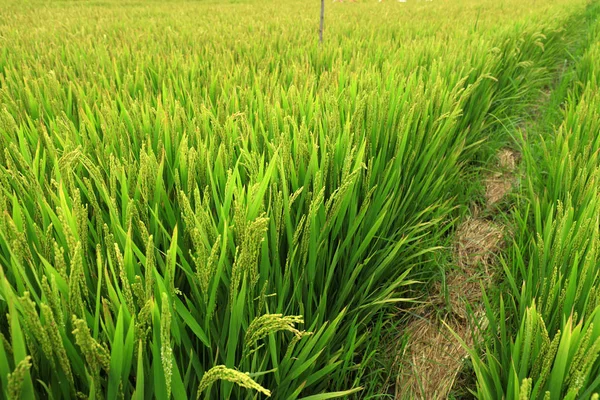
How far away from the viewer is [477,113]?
6.91 ft

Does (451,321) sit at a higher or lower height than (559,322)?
lower

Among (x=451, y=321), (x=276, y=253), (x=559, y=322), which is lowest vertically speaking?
(x=451, y=321)

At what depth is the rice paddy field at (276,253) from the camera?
1.86 feet

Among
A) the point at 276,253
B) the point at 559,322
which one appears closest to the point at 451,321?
the point at 559,322

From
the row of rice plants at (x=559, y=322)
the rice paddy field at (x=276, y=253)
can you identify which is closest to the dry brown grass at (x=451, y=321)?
the rice paddy field at (x=276, y=253)

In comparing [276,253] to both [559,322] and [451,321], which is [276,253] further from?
[451,321]

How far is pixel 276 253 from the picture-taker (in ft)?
2.72

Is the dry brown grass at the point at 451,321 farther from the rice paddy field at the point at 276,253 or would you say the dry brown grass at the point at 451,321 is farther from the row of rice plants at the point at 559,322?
the row of rice plants at the point at 559,322

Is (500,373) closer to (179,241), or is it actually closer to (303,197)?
(303,197)

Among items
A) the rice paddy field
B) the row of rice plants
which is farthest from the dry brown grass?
the row of rice plants

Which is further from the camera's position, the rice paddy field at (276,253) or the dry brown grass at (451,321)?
the dry brown grass at (451,321)

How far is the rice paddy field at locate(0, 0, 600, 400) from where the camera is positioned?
57 cm

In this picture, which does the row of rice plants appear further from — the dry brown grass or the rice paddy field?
the dry brown grass

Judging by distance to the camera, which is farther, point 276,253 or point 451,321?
point 451,321
